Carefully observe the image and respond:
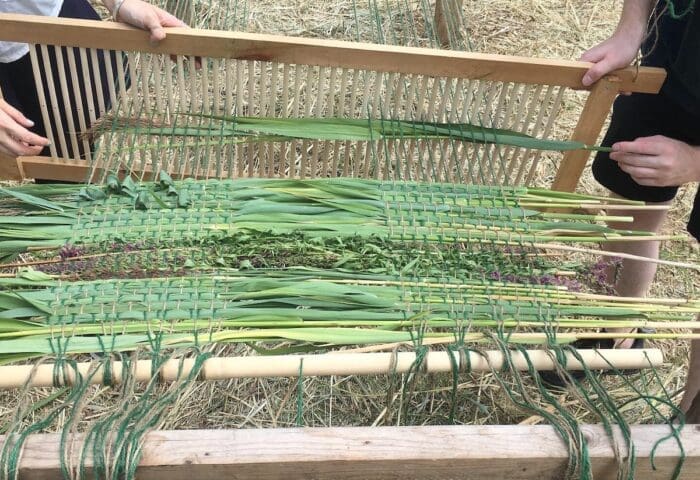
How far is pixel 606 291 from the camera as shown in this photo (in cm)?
103

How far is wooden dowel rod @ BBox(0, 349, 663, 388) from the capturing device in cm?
76

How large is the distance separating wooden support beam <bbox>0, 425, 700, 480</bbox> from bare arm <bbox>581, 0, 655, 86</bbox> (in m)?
0.75

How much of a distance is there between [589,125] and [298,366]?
0.88 m

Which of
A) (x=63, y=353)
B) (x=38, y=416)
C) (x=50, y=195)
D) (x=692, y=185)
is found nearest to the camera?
(x=63, y=353)

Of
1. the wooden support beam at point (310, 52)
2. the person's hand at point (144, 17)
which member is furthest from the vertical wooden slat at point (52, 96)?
the person's hand at point (144, 17)

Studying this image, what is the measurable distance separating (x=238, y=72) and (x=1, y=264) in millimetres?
578

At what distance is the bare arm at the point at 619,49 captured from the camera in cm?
121

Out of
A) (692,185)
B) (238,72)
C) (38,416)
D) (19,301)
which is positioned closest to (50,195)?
(19,301)

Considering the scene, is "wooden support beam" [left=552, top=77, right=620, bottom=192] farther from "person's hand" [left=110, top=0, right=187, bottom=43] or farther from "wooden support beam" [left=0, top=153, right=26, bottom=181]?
"wooden support beam" [left=0, top=153, right=26, bottom=181]

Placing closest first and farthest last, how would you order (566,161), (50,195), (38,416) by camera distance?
(50,195) → (566,161) → (38,416)

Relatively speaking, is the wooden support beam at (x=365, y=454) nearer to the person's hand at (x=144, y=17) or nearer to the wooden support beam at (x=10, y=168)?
the person's hand at (x=144, y=17)

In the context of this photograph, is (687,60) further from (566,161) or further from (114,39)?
(114,39)

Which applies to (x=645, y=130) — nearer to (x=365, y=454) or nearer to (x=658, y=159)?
(x=658, y=159)

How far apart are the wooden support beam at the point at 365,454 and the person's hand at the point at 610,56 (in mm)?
748
